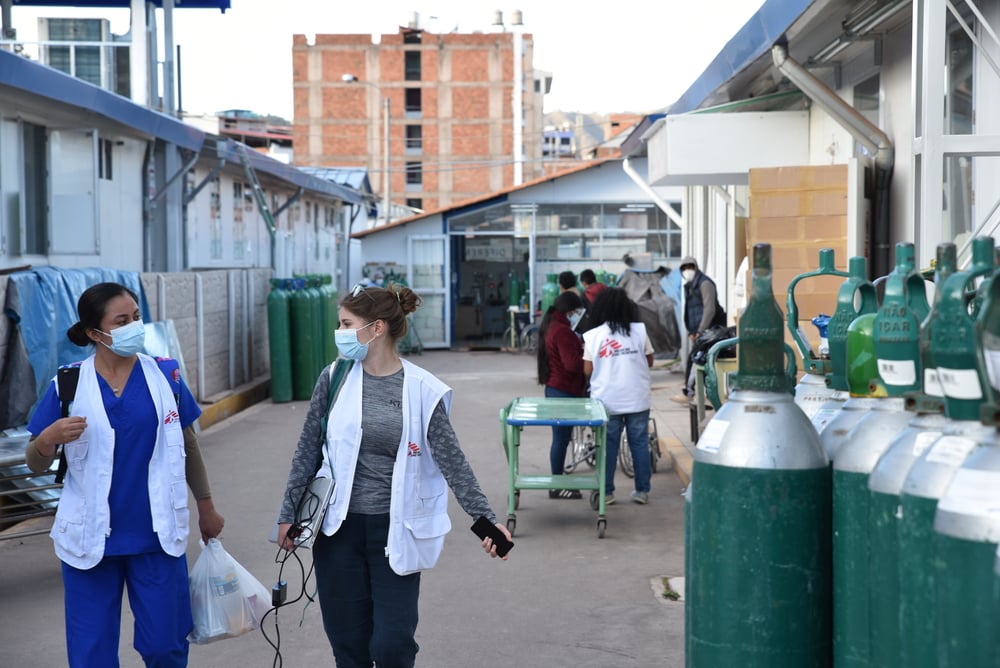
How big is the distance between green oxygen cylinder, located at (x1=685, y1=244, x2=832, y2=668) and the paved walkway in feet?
10.6

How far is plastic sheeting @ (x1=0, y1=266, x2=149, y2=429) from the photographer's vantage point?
9320 millimetres

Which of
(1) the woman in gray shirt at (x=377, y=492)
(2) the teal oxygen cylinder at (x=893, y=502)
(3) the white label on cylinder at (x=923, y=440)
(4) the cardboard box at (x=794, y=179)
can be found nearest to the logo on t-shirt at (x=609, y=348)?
(4) the cardboard box at (x=794, y=179)

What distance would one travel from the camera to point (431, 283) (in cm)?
2948

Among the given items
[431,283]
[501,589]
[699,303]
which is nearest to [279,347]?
[699,303]

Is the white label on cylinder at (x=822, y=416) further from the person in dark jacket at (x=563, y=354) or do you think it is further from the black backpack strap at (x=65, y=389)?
the person in dark jacket at (x=563, y=354)

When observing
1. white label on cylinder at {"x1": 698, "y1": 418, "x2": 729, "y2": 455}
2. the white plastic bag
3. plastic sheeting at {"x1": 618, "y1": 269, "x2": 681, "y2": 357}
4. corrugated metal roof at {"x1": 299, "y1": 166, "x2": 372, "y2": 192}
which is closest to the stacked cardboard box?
the white plastic bag

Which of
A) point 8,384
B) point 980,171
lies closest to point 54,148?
point 8,384

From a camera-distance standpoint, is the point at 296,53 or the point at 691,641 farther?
the point at 296,53

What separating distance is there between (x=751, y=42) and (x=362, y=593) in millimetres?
6244

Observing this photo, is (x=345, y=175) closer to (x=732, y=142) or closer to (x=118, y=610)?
(x=732, y=142)

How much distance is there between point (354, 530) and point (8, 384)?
5.93 m

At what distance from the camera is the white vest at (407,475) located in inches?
172

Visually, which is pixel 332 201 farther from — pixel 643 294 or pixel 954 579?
pixel 954 579

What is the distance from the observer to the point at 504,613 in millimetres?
6688
